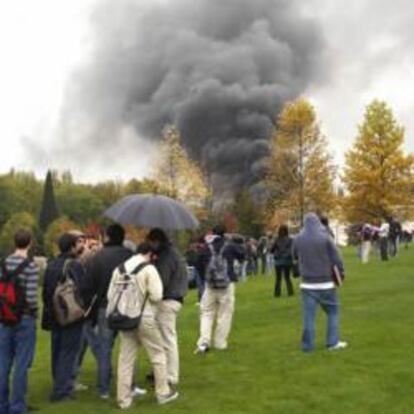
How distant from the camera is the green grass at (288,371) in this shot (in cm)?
705

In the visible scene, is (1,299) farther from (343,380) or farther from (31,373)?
(343,380)

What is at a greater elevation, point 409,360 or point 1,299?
point 1,299

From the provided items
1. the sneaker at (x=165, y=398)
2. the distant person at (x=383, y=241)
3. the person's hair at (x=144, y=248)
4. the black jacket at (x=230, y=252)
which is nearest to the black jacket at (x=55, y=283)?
the person's hair at (x=144, y=248)

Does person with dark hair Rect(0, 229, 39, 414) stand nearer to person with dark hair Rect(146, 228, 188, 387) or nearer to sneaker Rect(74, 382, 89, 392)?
sneaker Rect(74, 382, 89, 392)

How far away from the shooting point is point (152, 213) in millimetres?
7422

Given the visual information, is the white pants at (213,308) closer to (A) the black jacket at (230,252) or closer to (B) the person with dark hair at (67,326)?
(A) the black jacket at (230,252)

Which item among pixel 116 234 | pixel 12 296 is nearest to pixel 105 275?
pixel 116 234

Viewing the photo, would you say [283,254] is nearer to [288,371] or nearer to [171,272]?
[288,371]

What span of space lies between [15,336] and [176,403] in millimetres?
1730

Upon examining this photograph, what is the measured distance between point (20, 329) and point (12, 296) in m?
0.36

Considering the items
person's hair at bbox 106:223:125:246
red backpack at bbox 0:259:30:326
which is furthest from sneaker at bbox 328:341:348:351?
red backpack at bbox 0:259:30:326

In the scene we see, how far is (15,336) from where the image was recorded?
705 cm

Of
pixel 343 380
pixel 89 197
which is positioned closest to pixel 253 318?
pixel 343 380

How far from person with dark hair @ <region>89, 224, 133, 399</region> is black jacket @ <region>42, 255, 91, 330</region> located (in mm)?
95
